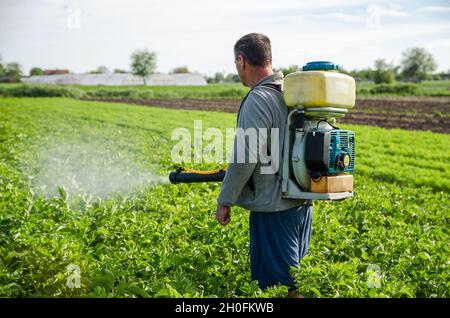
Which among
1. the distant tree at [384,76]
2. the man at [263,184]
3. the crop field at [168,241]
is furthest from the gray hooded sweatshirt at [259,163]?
the distant tree at [384,76]

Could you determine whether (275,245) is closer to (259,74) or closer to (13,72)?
(259,74)

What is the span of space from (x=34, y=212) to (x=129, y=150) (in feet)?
21.5

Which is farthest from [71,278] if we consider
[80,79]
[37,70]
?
[37,70]

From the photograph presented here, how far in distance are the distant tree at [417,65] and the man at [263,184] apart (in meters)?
51.4

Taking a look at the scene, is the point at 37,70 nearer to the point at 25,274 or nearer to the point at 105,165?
the point at 105,165

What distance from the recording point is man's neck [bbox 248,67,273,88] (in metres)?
3.55

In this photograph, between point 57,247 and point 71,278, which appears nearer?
point 71,278

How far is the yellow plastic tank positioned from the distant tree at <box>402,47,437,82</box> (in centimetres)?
5144

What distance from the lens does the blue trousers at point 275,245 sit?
3.50m

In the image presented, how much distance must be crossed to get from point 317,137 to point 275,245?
2.60ft

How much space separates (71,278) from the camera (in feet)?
11.4

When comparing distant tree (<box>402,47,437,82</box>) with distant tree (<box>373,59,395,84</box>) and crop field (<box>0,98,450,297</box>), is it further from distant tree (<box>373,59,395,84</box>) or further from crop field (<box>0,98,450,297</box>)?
crop field (<box>0,98,450,297</box>)
